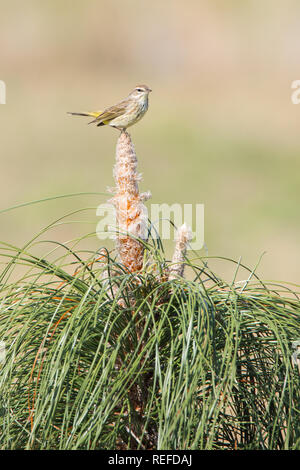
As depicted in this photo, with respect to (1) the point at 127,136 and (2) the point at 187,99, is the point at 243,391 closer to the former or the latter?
(1) the point at 127,136

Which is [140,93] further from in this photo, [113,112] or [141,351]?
[141,351]

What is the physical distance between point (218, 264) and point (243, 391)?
9.61ft

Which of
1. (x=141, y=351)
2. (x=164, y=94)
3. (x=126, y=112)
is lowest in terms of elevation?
(x=141, y=351)

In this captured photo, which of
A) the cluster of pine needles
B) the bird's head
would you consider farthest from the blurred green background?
the cluster of pine needles

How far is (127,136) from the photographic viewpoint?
0.80 m

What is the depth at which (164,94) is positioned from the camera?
520 centimetres

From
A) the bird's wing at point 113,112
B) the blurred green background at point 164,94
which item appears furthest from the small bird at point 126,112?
the blurred green background at point 164,94

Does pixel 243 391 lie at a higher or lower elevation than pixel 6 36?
lower

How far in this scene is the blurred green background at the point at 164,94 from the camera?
173 inches

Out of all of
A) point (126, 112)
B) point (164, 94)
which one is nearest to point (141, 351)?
point (126, 112)

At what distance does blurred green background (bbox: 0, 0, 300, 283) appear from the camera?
439 cm
